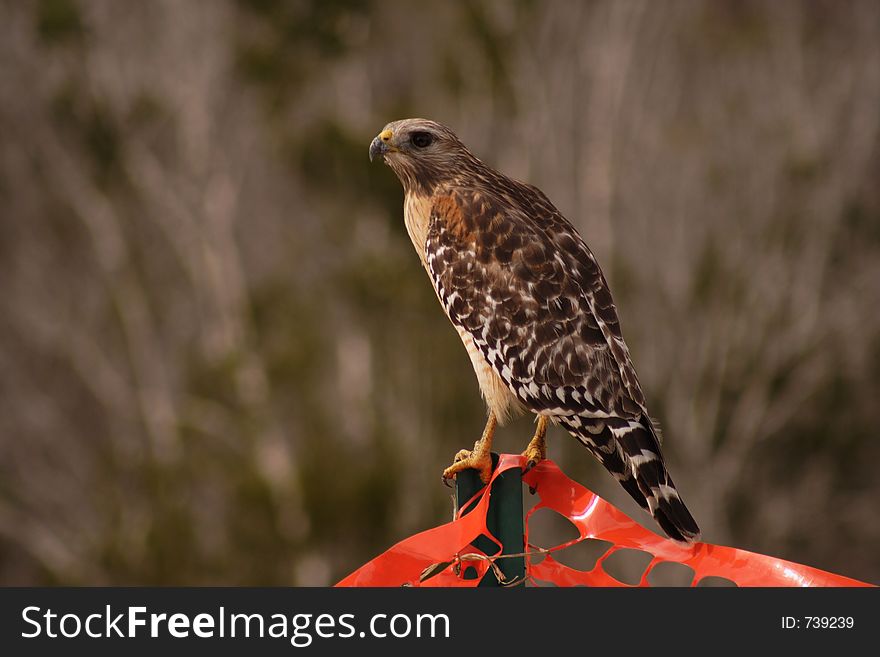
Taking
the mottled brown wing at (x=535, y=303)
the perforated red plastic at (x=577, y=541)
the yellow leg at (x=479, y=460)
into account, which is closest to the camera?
the perforated red plastic at (x=577, y=541)

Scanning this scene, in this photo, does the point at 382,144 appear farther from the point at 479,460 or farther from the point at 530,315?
the point at 479,460

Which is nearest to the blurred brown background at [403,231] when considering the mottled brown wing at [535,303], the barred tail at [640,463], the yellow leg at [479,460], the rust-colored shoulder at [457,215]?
the rust-colored shoulder at [457,215]

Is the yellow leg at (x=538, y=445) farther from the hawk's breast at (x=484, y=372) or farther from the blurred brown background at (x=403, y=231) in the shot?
the blurred brown background at (x=403, y=231)

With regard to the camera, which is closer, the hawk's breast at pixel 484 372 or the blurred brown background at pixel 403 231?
the hawk's breast at pixel 484 372

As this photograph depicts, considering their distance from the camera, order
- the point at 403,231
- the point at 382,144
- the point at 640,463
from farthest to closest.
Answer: the point at 403,231
the point at 382,144
the point at 640,463

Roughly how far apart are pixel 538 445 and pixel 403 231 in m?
11.1

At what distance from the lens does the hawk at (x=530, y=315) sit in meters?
2.68

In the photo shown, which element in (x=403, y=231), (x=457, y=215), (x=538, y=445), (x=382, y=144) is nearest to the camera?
(x=538, y=445)

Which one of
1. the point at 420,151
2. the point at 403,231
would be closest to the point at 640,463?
the point at 420,151

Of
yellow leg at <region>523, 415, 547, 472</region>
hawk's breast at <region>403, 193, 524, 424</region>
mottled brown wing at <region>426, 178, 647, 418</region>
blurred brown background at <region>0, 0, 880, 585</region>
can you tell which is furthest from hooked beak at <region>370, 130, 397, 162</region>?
blurred brown background at <region>0, 0, 880, 585</region>

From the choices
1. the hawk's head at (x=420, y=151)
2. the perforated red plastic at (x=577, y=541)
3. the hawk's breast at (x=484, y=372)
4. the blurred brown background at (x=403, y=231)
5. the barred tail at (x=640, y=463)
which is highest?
the blurred brown background at (x=403, y=231)

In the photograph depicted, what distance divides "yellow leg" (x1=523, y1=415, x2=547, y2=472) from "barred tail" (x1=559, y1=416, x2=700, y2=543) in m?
0.09

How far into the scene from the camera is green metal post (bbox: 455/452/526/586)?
2.33 metres

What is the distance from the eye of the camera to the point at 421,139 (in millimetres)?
3209
